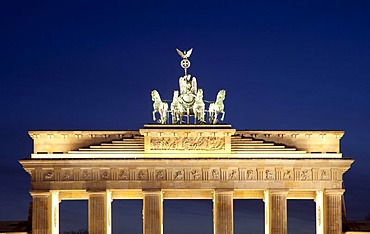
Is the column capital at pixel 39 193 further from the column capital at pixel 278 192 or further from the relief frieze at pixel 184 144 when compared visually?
the column capital at pixel 278 192

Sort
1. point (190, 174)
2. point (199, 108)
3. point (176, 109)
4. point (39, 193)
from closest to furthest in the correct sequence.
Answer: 1. point (39, 193)
2. point (190, 174)
3. point (199, 108)
4. point (176, 109)

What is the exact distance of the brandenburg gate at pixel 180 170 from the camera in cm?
6738

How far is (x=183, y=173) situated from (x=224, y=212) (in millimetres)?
3650

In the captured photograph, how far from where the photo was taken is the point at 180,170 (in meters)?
67.7

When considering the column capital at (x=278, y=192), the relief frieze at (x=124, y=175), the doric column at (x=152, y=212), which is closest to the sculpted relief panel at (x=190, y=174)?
the relief frieze at (x=124, y=175)

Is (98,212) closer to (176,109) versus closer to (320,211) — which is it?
(176,109)

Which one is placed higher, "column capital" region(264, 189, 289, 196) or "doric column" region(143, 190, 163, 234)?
"column capital" region(264, 189, 289, 196)

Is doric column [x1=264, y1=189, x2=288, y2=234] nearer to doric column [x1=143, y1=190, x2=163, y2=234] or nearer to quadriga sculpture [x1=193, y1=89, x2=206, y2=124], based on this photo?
quadriga sculpture [x1=193, y1=89, x2=206, y2=124]

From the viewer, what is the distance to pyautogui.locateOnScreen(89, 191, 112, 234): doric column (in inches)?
2650

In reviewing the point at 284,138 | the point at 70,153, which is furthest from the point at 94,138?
the point at 284,138

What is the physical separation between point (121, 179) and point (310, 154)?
12441 mm

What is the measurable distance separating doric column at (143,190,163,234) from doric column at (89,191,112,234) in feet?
8.42

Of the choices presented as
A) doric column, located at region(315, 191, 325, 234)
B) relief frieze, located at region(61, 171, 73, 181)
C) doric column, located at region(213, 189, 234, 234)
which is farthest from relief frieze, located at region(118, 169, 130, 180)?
doric column, located at region(315, 191, 325, 234)

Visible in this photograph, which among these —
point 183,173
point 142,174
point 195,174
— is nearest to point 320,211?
point 195,174
